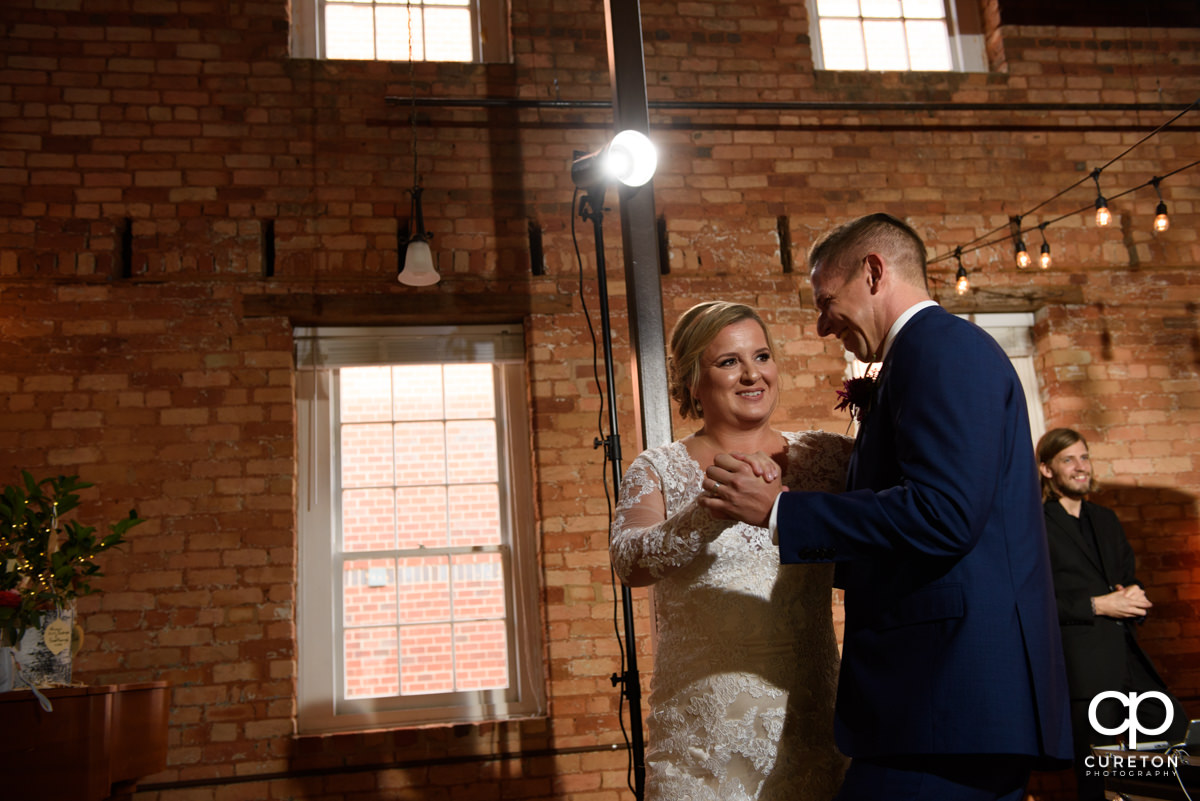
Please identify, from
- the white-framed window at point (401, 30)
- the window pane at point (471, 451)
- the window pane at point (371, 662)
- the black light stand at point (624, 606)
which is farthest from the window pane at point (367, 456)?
the white-framed window at point (401, 30)

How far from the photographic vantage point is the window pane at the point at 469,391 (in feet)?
16.7

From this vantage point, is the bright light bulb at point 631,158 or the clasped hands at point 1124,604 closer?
the bright light bulb at point 631,158

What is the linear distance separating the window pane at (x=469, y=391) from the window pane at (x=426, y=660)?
1076 millimetres

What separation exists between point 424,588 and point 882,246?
140 inches

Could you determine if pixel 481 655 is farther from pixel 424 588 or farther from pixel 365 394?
pixel 365 394

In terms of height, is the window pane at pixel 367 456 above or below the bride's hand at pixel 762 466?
above

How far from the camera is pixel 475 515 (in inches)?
197

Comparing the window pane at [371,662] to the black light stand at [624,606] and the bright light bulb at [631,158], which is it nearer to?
the black light stand at [624,606]

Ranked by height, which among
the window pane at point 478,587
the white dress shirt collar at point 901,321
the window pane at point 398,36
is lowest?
the window pane at point 478,587

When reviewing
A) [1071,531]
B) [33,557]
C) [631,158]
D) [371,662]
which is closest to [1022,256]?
[1071,531]

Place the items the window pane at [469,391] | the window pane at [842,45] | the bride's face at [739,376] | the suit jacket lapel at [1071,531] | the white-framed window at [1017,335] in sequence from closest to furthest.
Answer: the bride's face at [739,376] < the suit jacket lapel at [1071,531] < the window pane at [469,391] < the white-framed window at [1017,335] < the window pane at [842,45]

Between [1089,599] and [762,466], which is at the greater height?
[762,466]

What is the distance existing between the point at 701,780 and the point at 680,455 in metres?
0.70

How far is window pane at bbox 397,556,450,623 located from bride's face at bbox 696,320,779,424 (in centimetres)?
292
